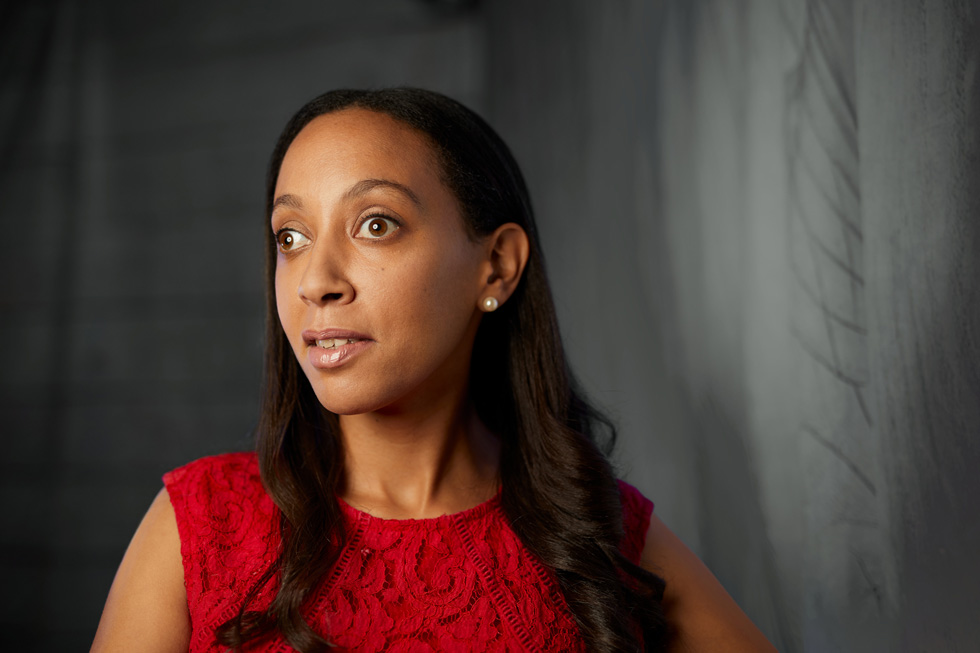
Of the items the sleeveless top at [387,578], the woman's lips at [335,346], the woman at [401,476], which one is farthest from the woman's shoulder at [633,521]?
the woman's lips at [335,346]

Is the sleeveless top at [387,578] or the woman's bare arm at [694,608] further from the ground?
the sleeveless top at [387,578]

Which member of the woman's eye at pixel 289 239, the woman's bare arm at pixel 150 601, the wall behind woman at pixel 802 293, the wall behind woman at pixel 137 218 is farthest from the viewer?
the wall behind woman at pixel 137 218

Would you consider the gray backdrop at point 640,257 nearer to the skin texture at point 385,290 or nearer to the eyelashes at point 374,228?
the skin texture at point 385,290

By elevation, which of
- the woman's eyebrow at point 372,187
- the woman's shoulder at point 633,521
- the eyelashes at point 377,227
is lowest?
the woman's shoulder at point 633,521

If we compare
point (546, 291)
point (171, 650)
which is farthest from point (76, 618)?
point (546, 291)

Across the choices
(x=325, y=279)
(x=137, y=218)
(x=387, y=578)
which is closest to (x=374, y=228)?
(x=325, y=279)

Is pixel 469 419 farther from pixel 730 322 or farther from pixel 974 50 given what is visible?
pixel 974 50

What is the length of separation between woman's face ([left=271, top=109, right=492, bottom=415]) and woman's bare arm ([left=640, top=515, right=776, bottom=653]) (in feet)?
1.60

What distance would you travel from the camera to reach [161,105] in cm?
336

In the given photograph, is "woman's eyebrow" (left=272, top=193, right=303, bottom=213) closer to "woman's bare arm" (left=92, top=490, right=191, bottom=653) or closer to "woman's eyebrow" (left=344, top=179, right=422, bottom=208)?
"woman's eyebrow" (left=344, top=179, right=422, bottom=208)

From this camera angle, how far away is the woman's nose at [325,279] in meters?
1.08

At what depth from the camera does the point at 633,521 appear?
51.5 inches

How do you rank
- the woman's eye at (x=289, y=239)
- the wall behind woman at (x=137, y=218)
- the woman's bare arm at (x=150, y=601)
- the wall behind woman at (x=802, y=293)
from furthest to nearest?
the wall behind woman at (x=137, y=218)
the woman's eye at (x=289, y=239)
the woman's bare arm at (x=150, y=601)
the wall behind woman at (x=802, y=293)

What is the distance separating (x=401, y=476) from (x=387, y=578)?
0.17 m
